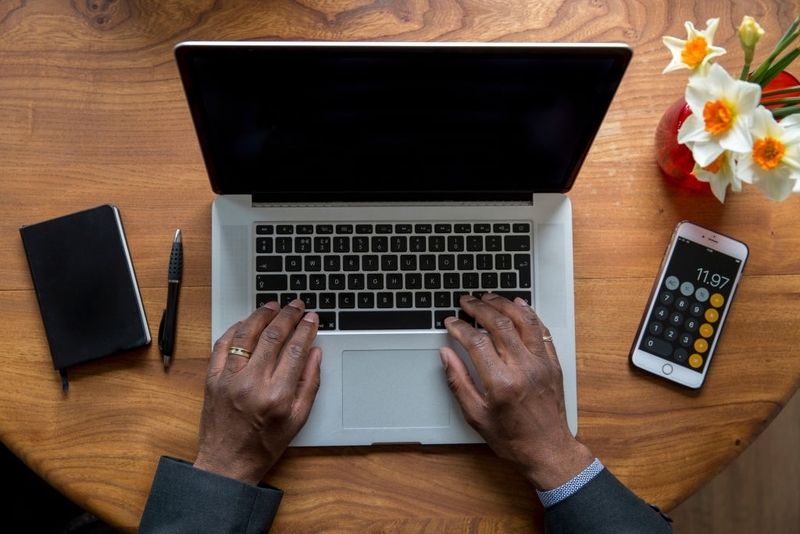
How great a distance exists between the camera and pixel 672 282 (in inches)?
32.2

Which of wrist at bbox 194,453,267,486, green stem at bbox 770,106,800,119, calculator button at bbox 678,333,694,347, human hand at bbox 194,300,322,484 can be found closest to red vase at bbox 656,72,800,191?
green stem at bbox 770,106,800,119

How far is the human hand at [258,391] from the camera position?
0.75 metres

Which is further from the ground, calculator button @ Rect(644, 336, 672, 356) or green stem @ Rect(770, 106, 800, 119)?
green stem @ Rect(770, 106, 800, 119)

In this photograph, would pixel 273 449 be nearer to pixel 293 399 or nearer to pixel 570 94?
pixel 293 399

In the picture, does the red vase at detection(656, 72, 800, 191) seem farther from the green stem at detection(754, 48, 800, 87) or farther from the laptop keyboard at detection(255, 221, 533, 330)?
the laptop keyboard at detection(255, 221, 533, 330)

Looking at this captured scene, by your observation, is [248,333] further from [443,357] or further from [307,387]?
[443,357]

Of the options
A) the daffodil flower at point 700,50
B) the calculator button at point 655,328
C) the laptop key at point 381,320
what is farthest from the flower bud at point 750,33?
the laptop key at point 381,320

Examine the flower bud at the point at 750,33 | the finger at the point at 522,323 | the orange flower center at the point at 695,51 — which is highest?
the flower bud at the point at 750,33

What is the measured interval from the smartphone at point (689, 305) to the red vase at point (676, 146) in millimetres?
63

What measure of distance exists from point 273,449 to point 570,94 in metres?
0.55

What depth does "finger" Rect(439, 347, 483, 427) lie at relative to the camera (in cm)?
77

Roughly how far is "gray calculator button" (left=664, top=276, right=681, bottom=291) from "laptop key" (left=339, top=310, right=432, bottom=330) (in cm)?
34

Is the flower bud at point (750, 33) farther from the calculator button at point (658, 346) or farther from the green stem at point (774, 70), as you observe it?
the calculator button at point (658, 346)

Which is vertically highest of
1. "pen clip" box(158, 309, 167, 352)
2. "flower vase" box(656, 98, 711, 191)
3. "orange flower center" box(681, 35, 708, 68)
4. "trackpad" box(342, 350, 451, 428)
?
"orange flower center" box(681, 35, 708, 68)
